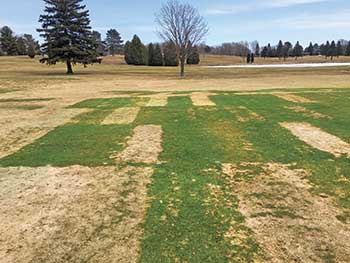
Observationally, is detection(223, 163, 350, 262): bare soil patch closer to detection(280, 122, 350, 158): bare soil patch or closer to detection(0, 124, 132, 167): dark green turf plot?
detection(280, 122, 350, 158): bare soil patch

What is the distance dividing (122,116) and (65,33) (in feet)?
108

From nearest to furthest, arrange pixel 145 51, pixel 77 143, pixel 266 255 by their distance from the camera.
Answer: pixel 266 255
pixel 77 143
pixel 145 51

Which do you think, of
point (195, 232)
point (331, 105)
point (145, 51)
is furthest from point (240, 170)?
point (145, 51)

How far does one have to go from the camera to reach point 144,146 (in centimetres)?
776

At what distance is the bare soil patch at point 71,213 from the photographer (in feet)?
11.9

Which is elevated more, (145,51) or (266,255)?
(145,51)

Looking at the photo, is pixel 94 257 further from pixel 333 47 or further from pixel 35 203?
pixel 333 47

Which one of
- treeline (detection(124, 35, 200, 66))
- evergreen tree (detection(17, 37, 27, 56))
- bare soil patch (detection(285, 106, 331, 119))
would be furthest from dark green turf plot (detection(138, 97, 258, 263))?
evergreen tree (detection(17, 37, 27, 56))

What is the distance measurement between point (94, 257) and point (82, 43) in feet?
135

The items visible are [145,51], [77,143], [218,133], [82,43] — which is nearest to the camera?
[77,143]

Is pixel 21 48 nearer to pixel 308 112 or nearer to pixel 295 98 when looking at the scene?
pixel 295 98

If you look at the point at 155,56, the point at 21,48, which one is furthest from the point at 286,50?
the point at 21,48

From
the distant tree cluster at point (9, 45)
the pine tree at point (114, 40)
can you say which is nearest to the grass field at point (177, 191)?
the distant tree cluster at point (9, 45)

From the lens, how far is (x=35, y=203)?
15.9 ft
